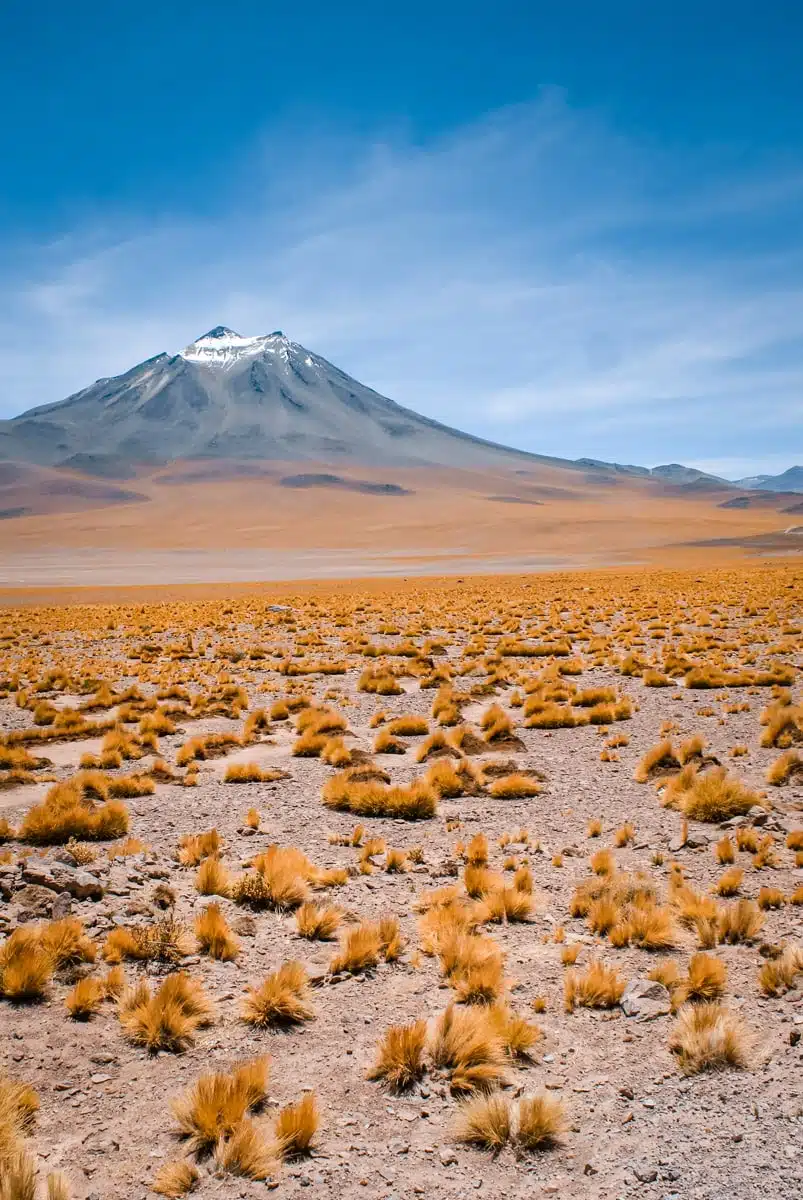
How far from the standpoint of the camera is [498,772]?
9.73 m

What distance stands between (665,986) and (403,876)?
8.45ft

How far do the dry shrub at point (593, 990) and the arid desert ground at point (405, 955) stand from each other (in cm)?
2

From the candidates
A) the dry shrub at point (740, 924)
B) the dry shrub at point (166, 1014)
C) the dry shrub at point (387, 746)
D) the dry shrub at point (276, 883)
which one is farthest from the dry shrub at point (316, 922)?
the dry shrub at point (387, 746)

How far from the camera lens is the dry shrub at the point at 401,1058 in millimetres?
3906

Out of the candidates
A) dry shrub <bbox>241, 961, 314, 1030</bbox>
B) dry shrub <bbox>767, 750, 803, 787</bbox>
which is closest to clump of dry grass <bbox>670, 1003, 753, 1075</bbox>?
dry shrub <bbox>241, 961, 314, 1030</bbox>

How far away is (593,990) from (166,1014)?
8.47 ft


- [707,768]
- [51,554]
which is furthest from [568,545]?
[707,768]

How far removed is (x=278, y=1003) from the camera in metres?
4.52

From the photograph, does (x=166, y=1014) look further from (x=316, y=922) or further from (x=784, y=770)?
(x=784, y=770)

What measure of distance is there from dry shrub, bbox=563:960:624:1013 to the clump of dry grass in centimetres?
46

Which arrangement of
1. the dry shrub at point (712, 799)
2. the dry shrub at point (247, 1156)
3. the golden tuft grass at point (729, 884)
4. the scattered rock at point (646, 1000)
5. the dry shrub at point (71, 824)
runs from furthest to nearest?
the dry shrub at point (712, 799)
the dry shrub at point (71, 824)
the golden tuft grass at point (729, 884)
the scattered rock at point (646, 1000)
the dry shrub at point (247, 1156)

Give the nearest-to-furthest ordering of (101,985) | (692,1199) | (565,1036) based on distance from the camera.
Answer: (692,1199)
(565,1036)
(101,985)

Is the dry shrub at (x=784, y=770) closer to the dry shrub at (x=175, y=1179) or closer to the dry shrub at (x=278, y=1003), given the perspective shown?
the dry shrub at (x=278, y=1003)

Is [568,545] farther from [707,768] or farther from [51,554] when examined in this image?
[707,768]
